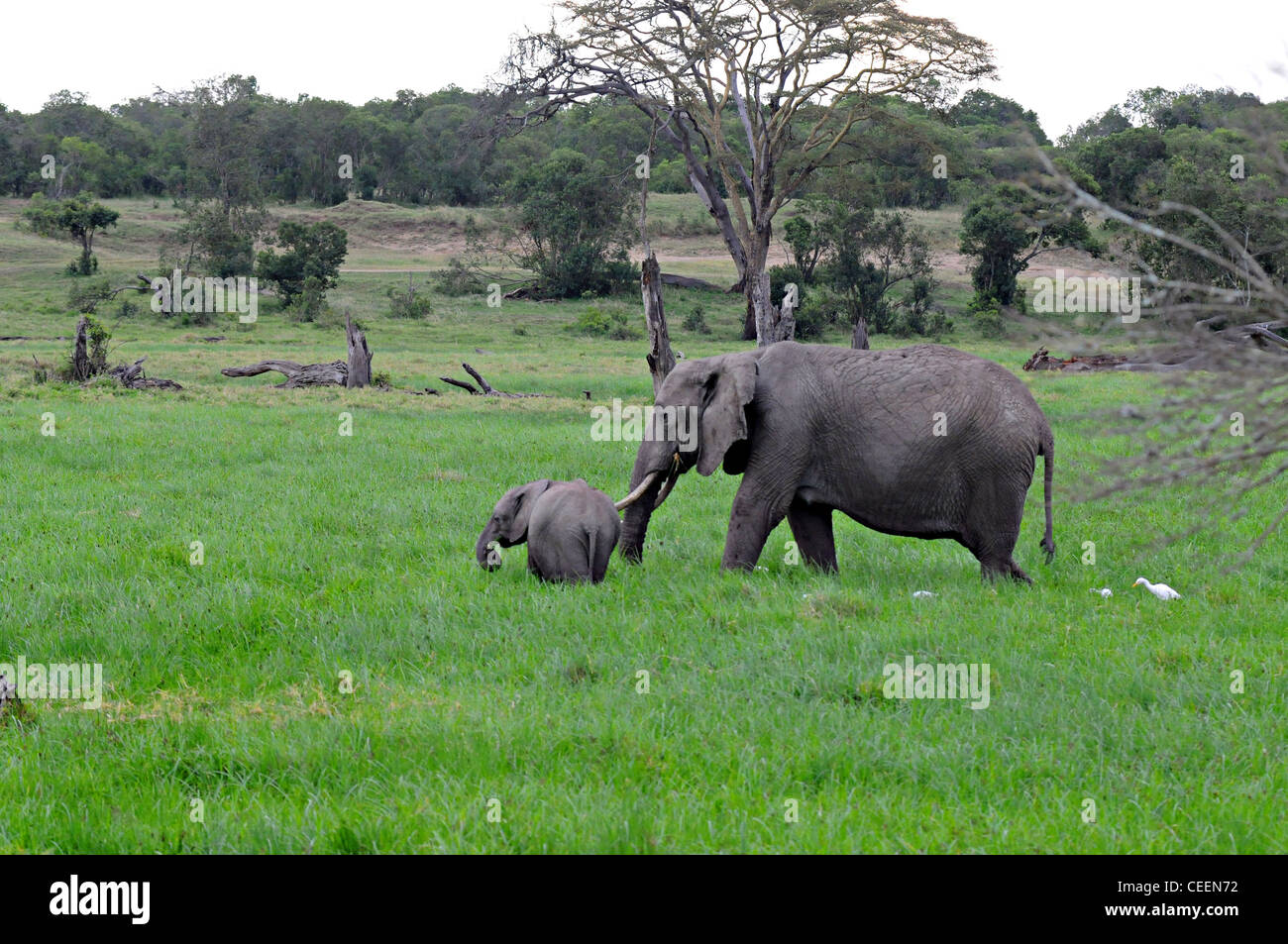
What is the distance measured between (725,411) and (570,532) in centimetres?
148

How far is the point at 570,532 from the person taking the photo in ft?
26.2

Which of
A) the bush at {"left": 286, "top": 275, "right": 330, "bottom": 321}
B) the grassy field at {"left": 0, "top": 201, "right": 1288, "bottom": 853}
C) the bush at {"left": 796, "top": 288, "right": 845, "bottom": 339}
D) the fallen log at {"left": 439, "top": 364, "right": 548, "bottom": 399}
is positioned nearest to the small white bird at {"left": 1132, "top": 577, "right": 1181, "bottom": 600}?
the grassy field at {"left": 0, "top": 201, "right": 1288, "bottom": 853}

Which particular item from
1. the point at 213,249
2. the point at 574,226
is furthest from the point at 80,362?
the point at 574,226

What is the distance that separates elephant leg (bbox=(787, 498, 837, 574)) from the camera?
29.4 feet

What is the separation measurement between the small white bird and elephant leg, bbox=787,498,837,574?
7.08 ft

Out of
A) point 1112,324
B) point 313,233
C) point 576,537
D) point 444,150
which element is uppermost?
point 444,150

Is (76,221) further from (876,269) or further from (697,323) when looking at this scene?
(876,269)

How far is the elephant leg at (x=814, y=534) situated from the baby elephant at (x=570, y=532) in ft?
5.07

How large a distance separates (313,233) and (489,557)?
3926 cm

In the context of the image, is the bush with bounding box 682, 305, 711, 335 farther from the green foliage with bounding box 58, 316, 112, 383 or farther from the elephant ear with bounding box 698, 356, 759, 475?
the elephant ear with bounding box 698, 356, 759, 475

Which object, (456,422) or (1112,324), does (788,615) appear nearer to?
(1112,324)

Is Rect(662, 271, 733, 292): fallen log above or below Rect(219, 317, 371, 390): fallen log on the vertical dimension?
above
